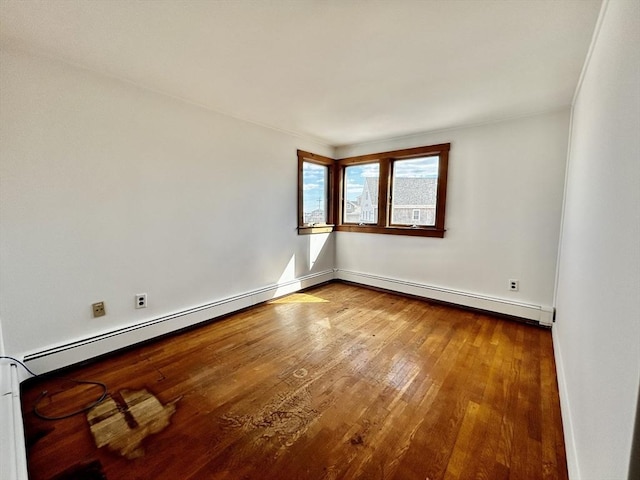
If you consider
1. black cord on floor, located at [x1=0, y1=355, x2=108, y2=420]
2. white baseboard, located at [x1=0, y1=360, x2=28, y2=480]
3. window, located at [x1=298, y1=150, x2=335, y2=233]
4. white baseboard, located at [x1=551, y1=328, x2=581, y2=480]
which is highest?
window, located at [x1=298, y1=150, x2=335, y2=233]

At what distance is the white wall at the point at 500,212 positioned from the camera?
2693mm

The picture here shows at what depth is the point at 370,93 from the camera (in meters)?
2.33

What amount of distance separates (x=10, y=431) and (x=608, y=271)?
101 inches

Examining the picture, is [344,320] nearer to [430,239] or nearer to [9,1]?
[430,239]

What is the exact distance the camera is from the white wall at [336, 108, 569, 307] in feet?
8.84

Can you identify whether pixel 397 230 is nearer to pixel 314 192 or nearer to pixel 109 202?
pixel 314 192

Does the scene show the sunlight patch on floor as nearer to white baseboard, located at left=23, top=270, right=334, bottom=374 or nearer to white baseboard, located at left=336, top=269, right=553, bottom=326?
white baseboard, located at left=23, top=270, right=334, bottom=374

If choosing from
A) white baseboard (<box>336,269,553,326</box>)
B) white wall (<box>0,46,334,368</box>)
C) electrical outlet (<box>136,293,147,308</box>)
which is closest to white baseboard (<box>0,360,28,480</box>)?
white wall (<box>0,46,334,368</box>)

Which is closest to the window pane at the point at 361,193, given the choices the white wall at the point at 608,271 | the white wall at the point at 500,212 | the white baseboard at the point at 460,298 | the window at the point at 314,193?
the window at the point at 314,193

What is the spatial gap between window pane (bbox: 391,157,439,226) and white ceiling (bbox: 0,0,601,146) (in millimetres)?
988

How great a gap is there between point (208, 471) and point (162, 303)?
1638 mm

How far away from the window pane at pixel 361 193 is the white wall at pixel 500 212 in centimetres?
55

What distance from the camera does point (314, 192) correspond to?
13.6 ft

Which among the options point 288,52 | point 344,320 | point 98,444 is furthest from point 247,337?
point 288,52
